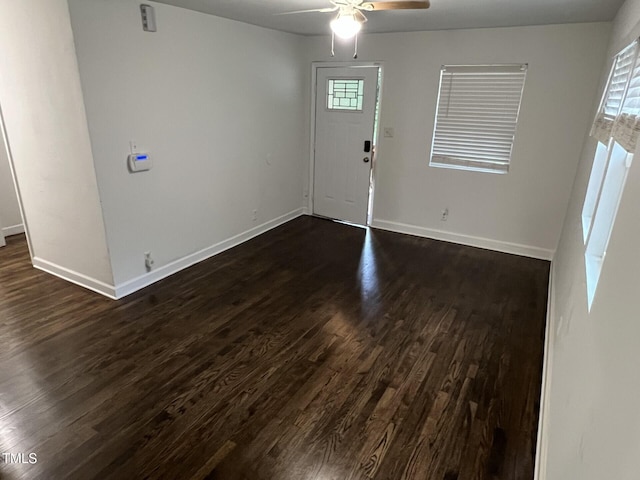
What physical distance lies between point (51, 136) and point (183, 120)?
102cm

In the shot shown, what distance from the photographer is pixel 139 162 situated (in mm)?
3217

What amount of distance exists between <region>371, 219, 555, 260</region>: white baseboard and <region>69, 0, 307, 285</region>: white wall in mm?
1528

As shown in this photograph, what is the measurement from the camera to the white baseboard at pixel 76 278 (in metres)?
3.29

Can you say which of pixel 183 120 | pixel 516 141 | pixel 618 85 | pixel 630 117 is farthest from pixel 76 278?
pixel 516 141

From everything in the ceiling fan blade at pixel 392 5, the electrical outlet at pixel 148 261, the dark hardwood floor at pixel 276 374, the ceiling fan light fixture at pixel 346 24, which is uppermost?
the ceiling fan blade at pixel 392 5

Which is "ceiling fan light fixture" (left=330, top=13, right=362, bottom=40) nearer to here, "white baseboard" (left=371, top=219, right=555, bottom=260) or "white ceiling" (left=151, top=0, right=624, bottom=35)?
"white ceiling" (left=151, top=0, right=624, bottom=35)

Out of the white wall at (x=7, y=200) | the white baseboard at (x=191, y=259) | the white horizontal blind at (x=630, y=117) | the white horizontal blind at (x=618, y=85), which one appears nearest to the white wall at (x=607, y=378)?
the white horizontal blind at (x=630, y=117)

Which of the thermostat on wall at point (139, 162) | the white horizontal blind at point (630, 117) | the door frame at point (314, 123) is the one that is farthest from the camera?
the door frame at point (314, 123)

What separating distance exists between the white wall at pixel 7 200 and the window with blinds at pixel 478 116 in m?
4.85

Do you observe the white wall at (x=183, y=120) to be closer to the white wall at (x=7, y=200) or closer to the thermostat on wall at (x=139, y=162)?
the thermostat on wall at (x=139, y=162)

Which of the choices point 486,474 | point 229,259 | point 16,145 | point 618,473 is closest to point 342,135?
point 229,259

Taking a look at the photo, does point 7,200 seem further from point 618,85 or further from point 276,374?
point 618,85

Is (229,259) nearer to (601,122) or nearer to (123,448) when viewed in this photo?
(123,448)

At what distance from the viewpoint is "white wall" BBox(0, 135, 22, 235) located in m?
4.46
